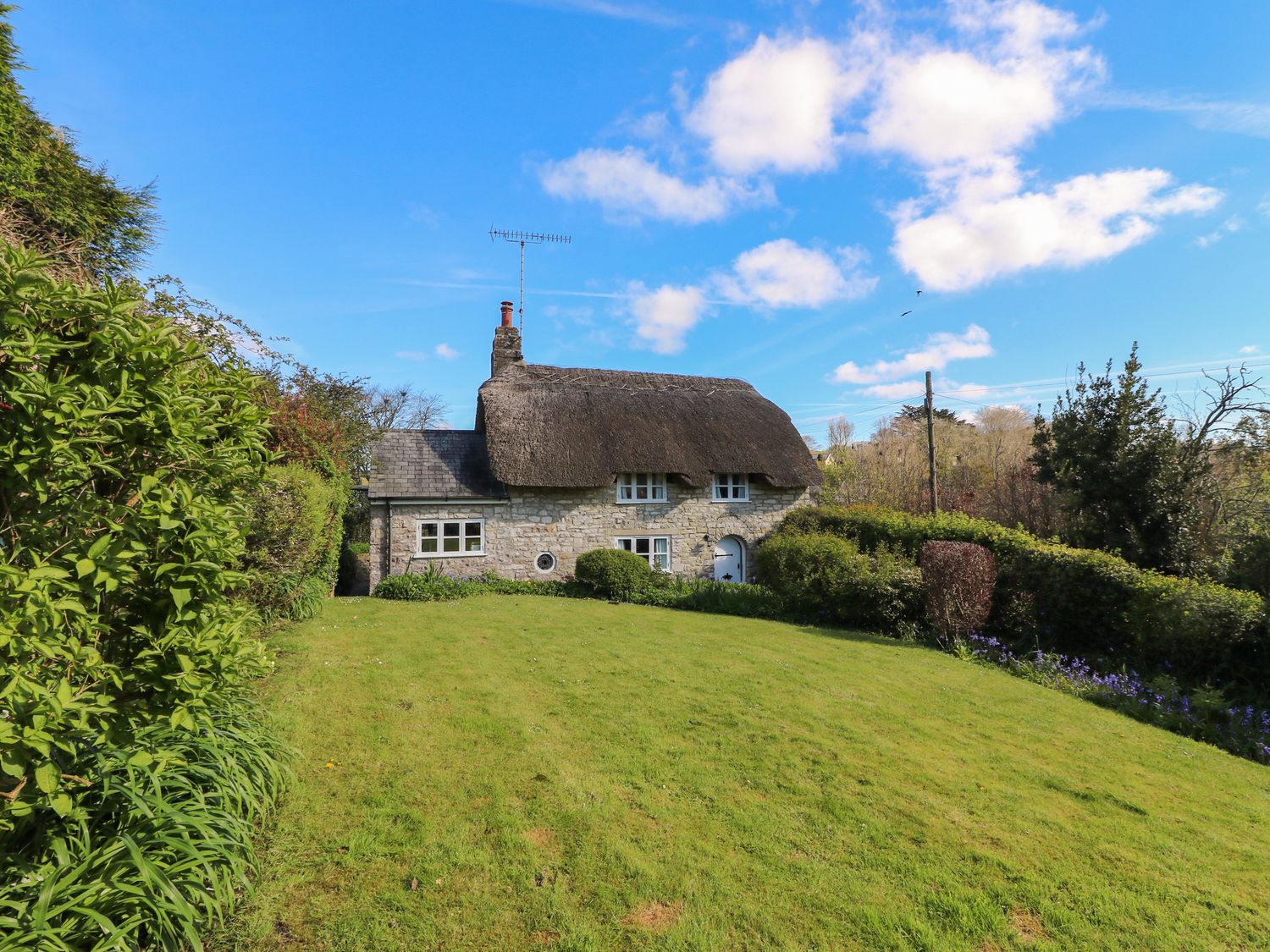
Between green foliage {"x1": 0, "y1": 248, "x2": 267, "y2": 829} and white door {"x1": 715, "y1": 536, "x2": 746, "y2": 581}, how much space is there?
51.7 ft

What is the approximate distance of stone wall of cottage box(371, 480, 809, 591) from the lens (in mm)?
15453

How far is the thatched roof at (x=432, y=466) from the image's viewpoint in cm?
1559

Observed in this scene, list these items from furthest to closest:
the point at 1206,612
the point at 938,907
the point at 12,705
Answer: the point at 1206,612
the point at 938,907
the point at 12,705

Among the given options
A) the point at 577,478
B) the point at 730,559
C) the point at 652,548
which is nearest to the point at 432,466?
the point at 577,478

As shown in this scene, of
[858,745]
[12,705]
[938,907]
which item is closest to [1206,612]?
[858,745]

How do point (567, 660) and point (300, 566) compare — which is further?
point (300, 566)

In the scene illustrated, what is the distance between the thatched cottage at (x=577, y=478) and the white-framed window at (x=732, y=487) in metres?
0.04

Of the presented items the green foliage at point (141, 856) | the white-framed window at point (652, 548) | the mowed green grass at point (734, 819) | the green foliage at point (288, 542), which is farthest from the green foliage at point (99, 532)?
the white-framed window at point (652, 548)

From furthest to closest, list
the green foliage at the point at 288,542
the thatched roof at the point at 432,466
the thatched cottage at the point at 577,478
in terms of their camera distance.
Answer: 1. the thatched cottage at the point at 577,478
2. the thatched roof at the point at 432,466
3. the green foliage at the point at 288,542

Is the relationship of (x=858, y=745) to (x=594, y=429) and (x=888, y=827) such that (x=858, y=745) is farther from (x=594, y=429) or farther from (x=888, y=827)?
(x=594, y=429)

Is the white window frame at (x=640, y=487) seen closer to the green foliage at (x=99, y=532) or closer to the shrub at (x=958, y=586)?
the shrub at (x=958, y=586)

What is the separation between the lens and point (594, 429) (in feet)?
57.3

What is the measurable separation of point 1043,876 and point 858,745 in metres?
1.87

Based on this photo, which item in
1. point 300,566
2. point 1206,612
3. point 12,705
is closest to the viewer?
point 12,705
